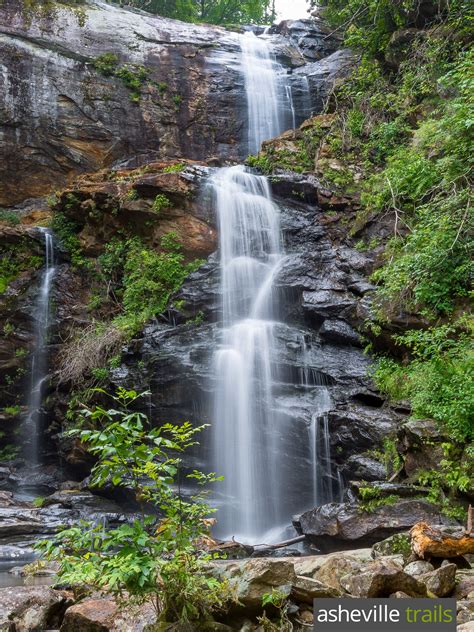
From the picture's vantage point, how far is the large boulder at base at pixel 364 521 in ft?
20.5

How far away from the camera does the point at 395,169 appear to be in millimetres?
12094

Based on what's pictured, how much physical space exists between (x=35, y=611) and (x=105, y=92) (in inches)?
689

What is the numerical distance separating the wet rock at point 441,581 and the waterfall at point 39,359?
10.6 metres

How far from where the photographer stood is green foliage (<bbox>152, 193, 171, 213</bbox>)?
13.7 m

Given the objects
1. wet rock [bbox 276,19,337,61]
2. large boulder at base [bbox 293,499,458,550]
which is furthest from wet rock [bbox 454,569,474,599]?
wet rock [bbox 276,19,337,61]

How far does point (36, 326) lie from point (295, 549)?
9.13 m

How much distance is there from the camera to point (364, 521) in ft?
21.2

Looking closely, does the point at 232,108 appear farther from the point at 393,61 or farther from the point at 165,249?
the point at 165,249

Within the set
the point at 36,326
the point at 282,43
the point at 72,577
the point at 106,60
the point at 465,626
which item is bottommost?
the point at 465,626

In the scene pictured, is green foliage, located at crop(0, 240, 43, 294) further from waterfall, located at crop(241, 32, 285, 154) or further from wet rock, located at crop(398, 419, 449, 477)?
wet rock, located at crop(398, 419, 449, 477)

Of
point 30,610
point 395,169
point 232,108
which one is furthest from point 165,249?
point 30,610

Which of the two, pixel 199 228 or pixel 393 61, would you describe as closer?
pixel 199 228

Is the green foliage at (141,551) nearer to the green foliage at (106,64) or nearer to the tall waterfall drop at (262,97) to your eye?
the tall waterfall drop at (262,97)

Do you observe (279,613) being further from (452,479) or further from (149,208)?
(149,208)
